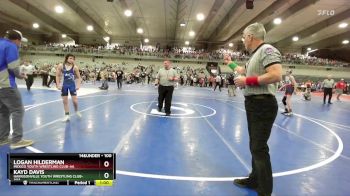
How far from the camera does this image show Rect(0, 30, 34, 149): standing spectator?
15.2 feet

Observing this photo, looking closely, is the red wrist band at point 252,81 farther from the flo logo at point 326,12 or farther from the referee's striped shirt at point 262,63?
the flo logo at point 326,12

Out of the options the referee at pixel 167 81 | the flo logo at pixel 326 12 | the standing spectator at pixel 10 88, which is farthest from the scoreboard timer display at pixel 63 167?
the flo logo at pixel 326 12

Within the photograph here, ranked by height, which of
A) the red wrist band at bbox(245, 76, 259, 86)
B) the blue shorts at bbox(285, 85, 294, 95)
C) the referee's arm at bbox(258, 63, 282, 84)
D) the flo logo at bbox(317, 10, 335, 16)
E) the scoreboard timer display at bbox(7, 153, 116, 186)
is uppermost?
the flo logo at bbox(317, 10, 335, 16)

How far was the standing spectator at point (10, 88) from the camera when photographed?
4633 mm

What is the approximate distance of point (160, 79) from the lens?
944 cm

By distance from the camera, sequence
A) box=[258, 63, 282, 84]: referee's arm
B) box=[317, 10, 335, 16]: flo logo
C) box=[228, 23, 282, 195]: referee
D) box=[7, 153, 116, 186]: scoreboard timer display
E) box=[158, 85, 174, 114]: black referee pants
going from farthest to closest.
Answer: box=[317, 10, 335, 16]: flo logo, box=[158, 85, 174, 114]: black referee pants, box=[228, 23, 282, 195]: referee, box=[258, 63, 282, 84]: referee's arm, box=[7, 153, 116, 186]: scoreboard timer display

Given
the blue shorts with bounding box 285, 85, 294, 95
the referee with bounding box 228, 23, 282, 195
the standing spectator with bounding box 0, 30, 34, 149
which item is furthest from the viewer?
the blue shorts with bounding box 285, 85, 294, 95

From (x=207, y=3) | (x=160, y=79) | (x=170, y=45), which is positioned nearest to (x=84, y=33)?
(x=170, y=45)

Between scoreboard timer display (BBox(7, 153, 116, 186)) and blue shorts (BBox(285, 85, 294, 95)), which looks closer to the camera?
scoreboard timer display (BBox(7, 153, 116, 186))

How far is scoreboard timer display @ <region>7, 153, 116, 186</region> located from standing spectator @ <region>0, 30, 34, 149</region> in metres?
2.55

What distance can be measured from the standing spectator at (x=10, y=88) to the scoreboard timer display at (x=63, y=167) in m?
2.55

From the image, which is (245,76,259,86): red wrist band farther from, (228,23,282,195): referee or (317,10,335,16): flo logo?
(317,10,335,16): flo logo

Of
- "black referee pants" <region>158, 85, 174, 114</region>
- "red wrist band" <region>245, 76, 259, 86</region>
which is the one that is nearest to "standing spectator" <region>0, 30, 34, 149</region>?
"red wrist band" <region>245, 76, 259, 86</region>

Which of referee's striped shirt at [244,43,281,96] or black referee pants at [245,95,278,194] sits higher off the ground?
referee's striped shirt at [244,43,281,96]
